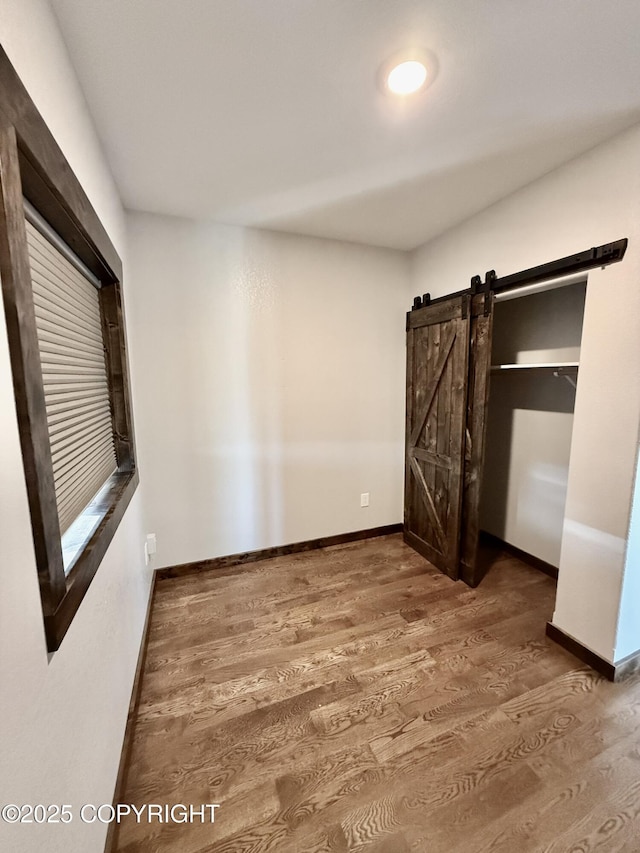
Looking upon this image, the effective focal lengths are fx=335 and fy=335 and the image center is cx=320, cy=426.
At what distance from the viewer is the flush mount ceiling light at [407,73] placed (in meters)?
1.18

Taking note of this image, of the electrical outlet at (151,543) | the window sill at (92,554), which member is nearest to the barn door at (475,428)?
the window sill at (92,554)

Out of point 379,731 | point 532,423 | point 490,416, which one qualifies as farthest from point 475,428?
point 379,731

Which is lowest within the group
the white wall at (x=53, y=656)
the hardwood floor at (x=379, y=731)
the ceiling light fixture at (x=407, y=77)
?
the hardwood floor at (x=379, y=731)

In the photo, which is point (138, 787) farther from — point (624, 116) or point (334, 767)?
point (624, 116)

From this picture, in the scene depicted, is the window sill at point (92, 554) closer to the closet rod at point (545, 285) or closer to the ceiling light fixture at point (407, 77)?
the ceiling light fixture at point (407, 77)

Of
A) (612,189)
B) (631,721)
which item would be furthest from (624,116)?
(631,721)

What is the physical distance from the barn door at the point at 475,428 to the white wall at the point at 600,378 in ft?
1.32

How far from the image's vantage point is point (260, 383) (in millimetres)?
2641

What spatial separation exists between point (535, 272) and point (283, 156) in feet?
4.97

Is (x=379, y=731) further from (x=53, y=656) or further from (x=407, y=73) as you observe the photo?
(x=407, y=73)

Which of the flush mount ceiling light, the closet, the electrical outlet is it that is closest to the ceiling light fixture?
the flush mount ceiling light

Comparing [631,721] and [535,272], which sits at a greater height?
[535,272]

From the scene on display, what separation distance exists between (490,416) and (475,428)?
93 centimetres

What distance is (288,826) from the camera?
1.12 metres
